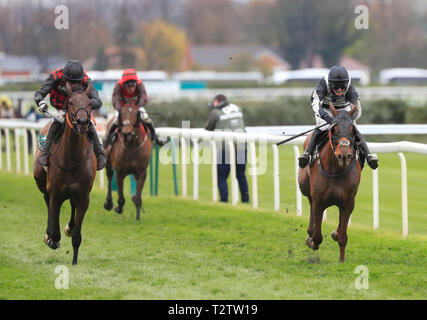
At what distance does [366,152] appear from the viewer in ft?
22.4

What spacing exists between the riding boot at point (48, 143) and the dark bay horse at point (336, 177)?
2.24m

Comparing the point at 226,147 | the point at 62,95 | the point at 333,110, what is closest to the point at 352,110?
the point at 333,110

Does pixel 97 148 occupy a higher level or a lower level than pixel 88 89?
lower

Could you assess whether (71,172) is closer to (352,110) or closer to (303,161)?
(303,161)

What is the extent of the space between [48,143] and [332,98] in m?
2.52

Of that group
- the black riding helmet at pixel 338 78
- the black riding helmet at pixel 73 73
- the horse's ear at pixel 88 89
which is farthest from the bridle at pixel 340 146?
the black riding helmet at pixel 73 73

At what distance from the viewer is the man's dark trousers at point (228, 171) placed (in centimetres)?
1128

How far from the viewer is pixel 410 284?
20.3 feet

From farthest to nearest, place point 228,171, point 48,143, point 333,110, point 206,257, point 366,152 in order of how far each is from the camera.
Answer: point 228,171, point 206,257, point 48,143, point 366,152, point 333,110

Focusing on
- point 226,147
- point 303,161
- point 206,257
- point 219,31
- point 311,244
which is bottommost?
point 206,257

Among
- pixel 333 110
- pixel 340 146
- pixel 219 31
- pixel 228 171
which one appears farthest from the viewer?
pixel 219 31

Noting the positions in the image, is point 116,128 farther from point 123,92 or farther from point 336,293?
point 336,293

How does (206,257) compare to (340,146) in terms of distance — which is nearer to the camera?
(340,146)

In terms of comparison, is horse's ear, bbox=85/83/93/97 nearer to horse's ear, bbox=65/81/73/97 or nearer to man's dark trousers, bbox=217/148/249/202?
horse's ear, bbox=65/81/73/97
